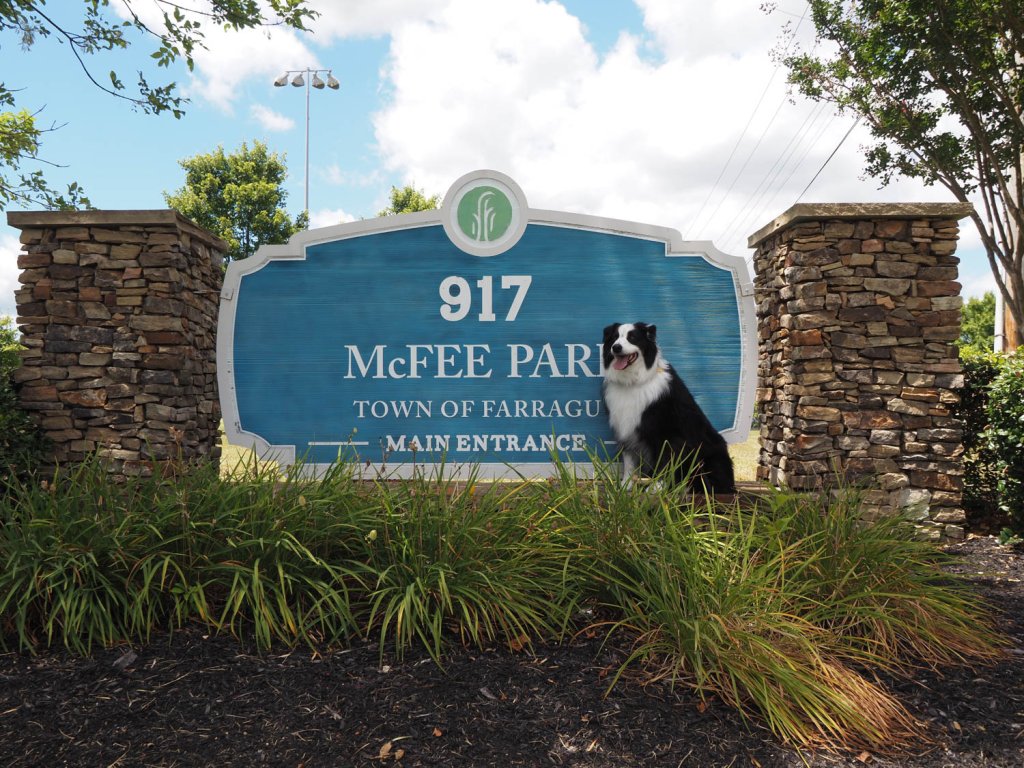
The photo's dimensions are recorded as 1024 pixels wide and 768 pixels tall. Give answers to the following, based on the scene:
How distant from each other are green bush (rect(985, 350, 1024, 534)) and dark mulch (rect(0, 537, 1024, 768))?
2790 millimetres

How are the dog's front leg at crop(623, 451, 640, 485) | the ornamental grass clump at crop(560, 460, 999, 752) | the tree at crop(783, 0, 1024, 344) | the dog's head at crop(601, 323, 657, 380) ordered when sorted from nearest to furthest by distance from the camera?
the ornamental grass clump at crop(560, 460, 999, 752)
the dog's head at crop(601, 323, 657, 380)
the dog's front leg at crop(623, 451, 640, 485)
the tree at crop(783, 0, 1024, 344)

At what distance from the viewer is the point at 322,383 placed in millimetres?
4801

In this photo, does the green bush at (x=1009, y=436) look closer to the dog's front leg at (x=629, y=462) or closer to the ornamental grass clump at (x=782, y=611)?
the ornamental grass clump at (x=782, y=611)

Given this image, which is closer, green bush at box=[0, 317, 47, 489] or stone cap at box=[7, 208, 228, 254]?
green bush at box=[0, 317, 47, 489]

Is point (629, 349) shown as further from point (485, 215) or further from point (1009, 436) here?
point (1009, 436)

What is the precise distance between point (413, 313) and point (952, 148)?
9.82 metres

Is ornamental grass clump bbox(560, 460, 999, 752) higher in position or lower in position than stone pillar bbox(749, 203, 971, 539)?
lower

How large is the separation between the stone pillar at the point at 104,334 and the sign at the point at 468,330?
66cm

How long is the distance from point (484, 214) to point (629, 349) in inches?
50.9

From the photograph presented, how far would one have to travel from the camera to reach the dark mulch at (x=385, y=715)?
2508 millimetres

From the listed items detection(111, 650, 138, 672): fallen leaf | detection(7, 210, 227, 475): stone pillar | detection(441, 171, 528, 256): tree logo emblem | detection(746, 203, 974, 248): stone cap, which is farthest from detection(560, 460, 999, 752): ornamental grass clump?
detection(7, 210, 227, 475): stone pillar

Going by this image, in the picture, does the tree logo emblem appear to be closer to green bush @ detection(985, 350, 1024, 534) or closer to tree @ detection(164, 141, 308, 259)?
green bush @ detection(985, 350, 1024, 534)

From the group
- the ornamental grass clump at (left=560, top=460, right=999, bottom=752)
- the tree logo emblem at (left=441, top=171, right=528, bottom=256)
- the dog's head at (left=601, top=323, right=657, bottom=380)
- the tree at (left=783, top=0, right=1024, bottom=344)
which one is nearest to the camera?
the ornamental grass clump at (left=560, top=460, right=999, bottom=752)

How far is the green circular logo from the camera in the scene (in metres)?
4.70
